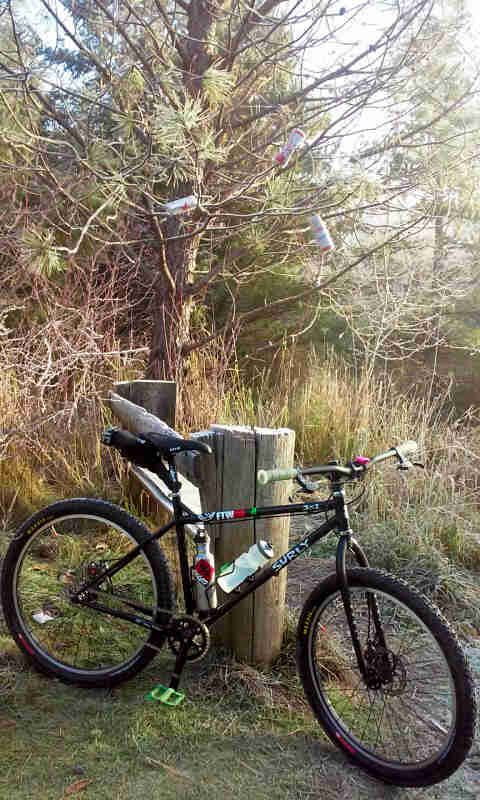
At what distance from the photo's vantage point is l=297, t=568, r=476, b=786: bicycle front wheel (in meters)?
1.80

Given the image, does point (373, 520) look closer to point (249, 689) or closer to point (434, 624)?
point (249, 689)

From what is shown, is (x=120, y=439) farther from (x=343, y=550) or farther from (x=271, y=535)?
(x=343, y=550)

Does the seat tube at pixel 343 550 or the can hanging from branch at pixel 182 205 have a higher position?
the can hanging from branch at pixel 182 205

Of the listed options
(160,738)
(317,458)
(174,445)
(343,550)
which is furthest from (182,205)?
(160,738)

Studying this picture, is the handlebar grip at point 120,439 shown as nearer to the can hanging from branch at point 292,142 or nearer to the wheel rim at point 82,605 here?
the wheel rim at point 82,605

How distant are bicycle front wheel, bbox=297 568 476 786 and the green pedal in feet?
1.37

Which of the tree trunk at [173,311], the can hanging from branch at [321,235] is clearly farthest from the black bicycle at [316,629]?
the tree trunk at [173,311]

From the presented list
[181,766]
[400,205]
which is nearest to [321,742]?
[181,766]

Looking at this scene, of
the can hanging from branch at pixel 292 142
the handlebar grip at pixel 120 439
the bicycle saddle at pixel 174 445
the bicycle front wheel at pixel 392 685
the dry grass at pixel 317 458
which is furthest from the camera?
the dry grass at pixel 317 458

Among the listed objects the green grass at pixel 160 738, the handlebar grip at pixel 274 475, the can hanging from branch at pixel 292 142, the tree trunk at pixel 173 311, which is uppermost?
the can hanging from branch at pixel 292 142

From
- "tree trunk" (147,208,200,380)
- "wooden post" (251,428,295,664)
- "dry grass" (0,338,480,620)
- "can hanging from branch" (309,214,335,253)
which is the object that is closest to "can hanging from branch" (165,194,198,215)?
"can hanging from branch" (309,214,335,253)

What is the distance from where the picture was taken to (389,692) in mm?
1963

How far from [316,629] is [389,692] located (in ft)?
0.90

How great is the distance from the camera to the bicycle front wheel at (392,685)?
5.89 ft
